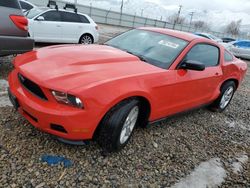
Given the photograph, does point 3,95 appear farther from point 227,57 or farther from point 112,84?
point 227,57

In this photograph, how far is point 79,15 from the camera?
32.9ft

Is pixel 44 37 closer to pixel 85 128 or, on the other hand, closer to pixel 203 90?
pixel 203 90

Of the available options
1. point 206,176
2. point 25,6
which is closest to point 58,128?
point 206,176

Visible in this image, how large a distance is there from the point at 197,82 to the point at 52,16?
706 centimetres

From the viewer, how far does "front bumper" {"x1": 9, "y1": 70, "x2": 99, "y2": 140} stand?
250 cm

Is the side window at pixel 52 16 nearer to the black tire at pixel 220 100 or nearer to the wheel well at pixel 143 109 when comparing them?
the black tire at pixel 220 100

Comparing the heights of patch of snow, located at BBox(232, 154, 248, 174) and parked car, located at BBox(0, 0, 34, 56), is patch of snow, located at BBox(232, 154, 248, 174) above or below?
below

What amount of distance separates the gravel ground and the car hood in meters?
0.82

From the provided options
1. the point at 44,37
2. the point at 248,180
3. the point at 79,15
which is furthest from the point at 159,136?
the point at 79,15

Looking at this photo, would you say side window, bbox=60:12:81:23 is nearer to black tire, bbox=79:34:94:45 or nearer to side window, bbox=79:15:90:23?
side window, bbox=79:15:90:23

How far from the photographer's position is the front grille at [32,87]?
8.70 ft

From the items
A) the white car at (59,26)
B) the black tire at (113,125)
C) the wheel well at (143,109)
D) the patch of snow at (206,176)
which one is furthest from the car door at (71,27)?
the patch of snow at (206,176)

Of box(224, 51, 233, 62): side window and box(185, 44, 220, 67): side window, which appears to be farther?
box(224, 51, 233, 62): side window

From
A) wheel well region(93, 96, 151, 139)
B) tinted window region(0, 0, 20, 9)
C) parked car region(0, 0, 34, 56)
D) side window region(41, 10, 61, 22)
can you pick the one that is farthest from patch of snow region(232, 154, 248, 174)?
side window region(41, 10, 61, 22)
